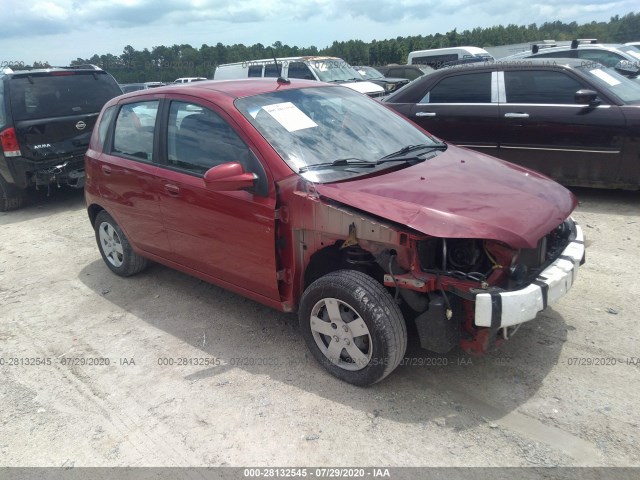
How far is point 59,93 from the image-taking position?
7910 millimetres

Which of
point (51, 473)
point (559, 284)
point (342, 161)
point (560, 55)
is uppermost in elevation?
point (560, 55)

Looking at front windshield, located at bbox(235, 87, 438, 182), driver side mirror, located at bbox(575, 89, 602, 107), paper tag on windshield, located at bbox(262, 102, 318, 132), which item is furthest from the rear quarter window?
driver side mirror, located at bbox(575, 89, 602, 107)

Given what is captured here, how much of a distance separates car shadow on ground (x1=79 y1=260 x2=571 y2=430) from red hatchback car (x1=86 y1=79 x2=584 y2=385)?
189 millimetres

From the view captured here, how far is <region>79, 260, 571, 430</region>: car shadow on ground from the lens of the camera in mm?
2963

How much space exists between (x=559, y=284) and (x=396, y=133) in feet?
5.53

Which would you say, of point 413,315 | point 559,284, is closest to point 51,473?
point 413,315

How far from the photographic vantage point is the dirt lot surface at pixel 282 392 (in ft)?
8.80

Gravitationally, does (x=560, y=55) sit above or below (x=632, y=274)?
above

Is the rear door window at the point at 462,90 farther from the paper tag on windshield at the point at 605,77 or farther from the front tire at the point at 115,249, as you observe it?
the front tire at the point at 115,249

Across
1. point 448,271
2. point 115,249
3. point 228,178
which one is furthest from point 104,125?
point 448,271

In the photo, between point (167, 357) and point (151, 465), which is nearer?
point (151, 465)

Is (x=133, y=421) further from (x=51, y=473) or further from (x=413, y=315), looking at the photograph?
(x=413, y=315)

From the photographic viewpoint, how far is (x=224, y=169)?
10.5 ft

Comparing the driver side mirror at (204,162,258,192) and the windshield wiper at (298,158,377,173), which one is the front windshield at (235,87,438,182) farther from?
the driver side mirror at (204,162,258,192)
